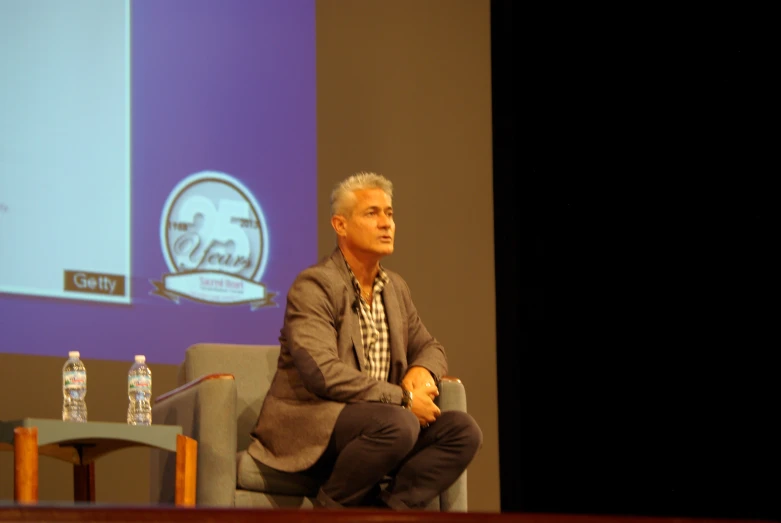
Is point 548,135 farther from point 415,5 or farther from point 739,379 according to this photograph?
point 739,379

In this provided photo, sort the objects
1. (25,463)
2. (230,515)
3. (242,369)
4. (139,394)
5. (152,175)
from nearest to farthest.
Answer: (230,515) < (25,463) < (139,394) < (242,369) < (152,175)

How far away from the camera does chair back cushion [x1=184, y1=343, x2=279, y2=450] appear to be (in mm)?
3045

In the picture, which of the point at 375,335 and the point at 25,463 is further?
the point at 375,335

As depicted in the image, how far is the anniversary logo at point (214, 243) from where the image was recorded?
3.39 metres

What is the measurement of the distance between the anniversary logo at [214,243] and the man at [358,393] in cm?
64

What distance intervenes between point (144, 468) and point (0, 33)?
1391 millimetres

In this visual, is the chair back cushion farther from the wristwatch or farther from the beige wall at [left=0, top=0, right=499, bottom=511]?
the beige wall at [left=0, top=0, right=499, bottom=511]

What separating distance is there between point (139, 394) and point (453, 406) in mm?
881

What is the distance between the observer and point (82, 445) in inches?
104

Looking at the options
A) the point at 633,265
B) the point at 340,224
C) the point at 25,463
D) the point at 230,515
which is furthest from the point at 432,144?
the point at 230,515

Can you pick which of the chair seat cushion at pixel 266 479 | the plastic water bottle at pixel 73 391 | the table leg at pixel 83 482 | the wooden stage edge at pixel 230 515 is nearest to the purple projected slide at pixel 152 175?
the plastic water bottle at pixel 73 391

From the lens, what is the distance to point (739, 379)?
13.4 feet

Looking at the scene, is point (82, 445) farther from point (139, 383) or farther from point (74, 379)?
point (139, 383)

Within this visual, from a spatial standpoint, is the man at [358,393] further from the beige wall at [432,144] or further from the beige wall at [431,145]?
the beige wall at [432,144]
